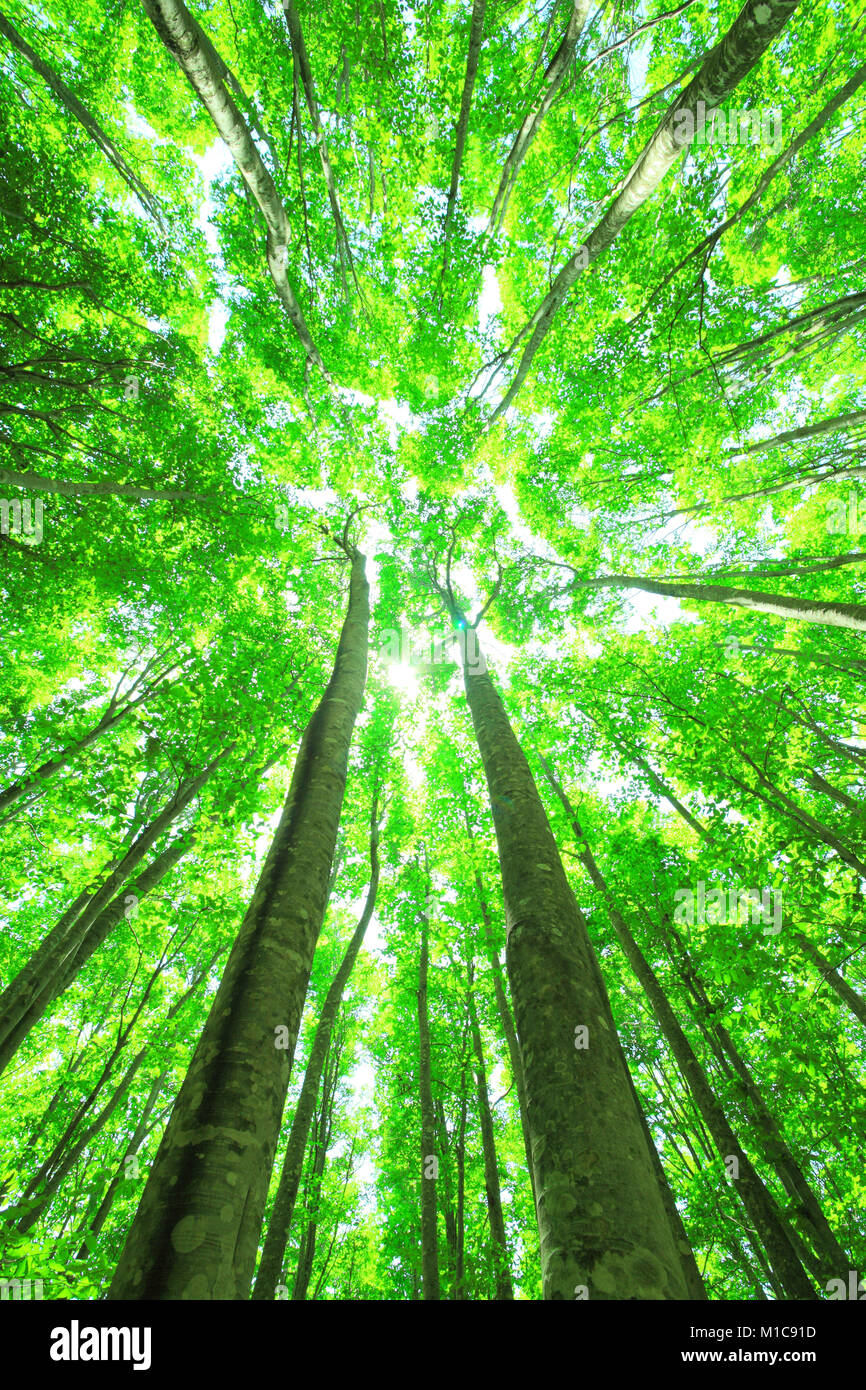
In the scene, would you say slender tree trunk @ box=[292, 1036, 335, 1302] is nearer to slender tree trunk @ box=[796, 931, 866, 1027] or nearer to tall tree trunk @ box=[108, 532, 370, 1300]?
tall tree trunk @ box=[108, 532, 370, 1300]

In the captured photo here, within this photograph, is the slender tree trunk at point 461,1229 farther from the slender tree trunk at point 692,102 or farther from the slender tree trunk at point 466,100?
the slender tree trunk at point 466,100

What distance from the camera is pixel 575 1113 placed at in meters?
2.56

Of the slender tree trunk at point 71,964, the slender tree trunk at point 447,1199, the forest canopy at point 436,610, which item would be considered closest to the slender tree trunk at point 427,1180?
the forest canopy at point 436,610

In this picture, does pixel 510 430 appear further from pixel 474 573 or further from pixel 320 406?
pixel 320 406

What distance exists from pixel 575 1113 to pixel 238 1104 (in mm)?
1708

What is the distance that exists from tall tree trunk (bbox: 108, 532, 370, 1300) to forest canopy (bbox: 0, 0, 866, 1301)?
2cm

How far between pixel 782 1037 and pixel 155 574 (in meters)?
11.9

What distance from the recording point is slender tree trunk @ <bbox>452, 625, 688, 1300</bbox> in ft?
6.88

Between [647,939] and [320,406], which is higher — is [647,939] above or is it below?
below

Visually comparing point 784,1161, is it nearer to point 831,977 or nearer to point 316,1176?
point 831,977

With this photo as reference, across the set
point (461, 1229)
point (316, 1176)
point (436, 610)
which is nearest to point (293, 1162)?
point (316, 1176)
